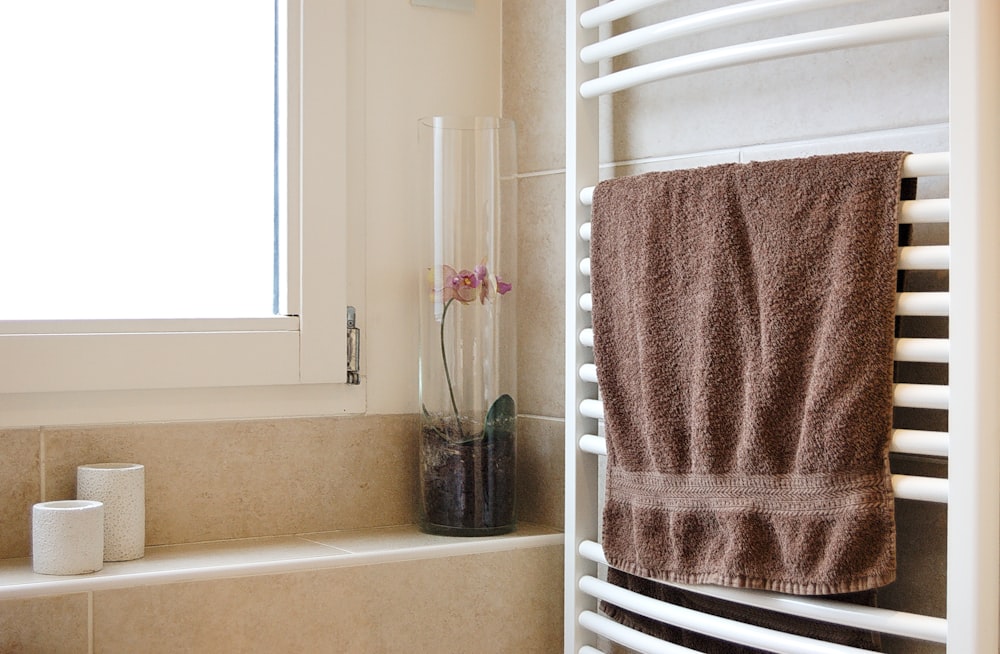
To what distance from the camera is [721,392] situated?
43.3 inches

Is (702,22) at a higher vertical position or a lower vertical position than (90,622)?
higher

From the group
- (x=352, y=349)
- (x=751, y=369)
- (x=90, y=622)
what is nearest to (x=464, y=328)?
(x=352, y=349)

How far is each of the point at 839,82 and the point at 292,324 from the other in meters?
0.76

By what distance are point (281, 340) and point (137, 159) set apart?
30 cm

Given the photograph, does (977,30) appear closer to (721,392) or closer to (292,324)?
(721,392)

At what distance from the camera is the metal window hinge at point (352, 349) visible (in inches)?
58.2

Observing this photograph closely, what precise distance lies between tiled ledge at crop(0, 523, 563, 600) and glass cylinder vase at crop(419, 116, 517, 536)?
0.05 m

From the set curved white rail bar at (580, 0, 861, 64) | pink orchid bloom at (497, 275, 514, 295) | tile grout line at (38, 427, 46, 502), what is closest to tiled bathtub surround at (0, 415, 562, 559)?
tile grout line at (38, 427, 46, 502)

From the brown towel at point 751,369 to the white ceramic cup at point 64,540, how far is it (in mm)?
595

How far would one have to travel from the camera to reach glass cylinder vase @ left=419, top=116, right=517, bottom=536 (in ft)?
4.68

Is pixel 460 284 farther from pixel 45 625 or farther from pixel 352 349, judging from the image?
pixel 45 625

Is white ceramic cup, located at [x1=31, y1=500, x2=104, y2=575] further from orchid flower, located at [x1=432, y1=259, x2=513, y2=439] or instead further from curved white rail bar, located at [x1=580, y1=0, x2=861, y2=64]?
curved white rail bar, located at [x1=580, y1=0, x2=861, y2=64]

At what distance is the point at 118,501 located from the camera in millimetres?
1269

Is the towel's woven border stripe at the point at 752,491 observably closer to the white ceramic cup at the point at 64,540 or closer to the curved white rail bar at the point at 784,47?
the curved white rail bar at the point at 784,47
